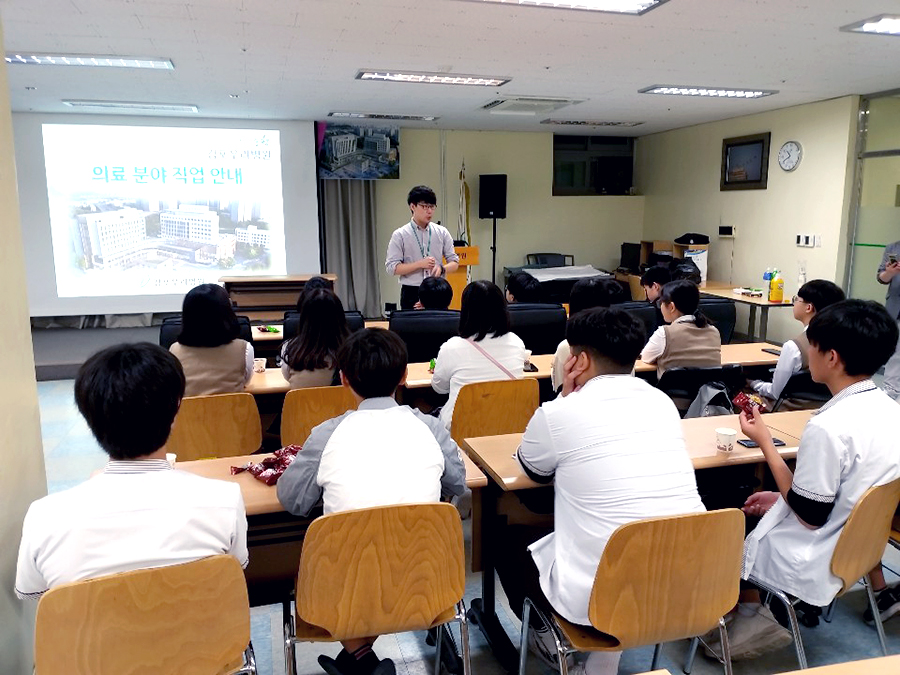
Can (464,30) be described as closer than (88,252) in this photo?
Yes

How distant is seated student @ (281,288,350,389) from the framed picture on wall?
253 inches

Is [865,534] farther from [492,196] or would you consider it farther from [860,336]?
[492,196]

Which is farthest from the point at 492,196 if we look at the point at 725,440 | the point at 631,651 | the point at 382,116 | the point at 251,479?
the point at 251,479

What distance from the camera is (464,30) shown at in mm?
4203

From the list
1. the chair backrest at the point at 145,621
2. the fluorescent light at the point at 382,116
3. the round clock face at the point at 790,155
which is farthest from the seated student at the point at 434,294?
the round clock face at the point at 790,155

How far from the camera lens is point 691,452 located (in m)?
2.28

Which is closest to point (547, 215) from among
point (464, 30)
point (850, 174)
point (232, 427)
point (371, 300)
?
point (371, 300)

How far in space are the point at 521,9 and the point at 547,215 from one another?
623cm

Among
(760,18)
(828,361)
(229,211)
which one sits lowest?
(828,361)

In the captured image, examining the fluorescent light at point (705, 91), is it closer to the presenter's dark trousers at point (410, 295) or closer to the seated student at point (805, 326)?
the presenter's dark trousers at point (410, 295)

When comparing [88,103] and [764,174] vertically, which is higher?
[88,103]

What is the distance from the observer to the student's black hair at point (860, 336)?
189 cm

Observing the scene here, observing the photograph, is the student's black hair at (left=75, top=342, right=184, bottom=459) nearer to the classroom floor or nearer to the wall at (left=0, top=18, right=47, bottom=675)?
the wall at (left=0, top=18, right=47, bottom=675)

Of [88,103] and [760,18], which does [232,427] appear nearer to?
[760,18]
